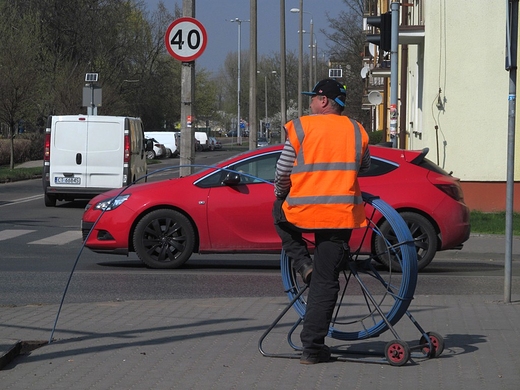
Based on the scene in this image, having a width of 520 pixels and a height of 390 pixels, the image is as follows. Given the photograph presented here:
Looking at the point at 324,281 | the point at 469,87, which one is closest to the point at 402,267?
the point at 324,281

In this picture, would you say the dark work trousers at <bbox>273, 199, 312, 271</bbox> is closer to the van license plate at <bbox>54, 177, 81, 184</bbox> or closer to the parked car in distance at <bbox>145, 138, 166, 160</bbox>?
the van license plate at <bbox>54, 177, 81, 184</bbox>

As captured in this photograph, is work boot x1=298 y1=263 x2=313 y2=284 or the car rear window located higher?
the car rear window

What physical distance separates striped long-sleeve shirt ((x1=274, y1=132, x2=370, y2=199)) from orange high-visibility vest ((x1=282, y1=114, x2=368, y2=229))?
6 cm

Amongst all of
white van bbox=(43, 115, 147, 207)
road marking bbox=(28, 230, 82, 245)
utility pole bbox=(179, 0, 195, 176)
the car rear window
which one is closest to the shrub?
white van bbox=(43, 115, 147, 207)

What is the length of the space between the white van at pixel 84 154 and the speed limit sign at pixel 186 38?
6.42m

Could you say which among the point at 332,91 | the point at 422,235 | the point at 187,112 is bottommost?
the point at 422,235

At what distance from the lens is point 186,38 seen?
52.3 ft

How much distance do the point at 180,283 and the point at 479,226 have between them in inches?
319

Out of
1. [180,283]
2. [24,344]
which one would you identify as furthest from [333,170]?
[180,283]

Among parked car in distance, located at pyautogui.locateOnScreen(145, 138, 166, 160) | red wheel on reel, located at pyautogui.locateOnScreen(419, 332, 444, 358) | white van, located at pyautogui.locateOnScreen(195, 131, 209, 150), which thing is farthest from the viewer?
white van, located at pyautogui.locateOnScreen(195, 131, 209, 150)

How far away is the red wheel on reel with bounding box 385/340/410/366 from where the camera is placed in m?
5.69

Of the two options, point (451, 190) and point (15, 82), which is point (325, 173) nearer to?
point (451, 190)

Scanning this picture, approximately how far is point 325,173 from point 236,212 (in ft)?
17.8

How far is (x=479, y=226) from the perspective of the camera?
1675 cm
